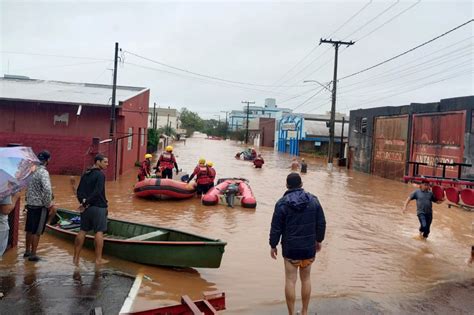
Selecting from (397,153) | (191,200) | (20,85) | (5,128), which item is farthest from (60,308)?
(397,153)

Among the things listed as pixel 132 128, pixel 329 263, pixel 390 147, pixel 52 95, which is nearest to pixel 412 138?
pixel 390 147

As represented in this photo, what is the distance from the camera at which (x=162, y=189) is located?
50.4 feet

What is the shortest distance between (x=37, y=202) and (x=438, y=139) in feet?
69.8

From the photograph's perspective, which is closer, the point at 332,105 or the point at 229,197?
the point at 229,197

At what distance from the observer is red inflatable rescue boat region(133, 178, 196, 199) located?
1535 centimetres

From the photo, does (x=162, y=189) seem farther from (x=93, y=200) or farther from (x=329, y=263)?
(x=93, y=200)

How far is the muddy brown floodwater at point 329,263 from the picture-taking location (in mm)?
6763

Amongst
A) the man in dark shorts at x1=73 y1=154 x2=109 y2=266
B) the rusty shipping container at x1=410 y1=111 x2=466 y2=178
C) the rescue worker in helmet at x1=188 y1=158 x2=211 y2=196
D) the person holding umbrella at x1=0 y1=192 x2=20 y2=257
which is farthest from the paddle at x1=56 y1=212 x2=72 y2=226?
the rusty shipping container at x1=410 y1=111 x2=466 y2=178

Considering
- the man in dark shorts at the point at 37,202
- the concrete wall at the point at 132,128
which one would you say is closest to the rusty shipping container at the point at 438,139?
the concrete wall at the point at 132,128

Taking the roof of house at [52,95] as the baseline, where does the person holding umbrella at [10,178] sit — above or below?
below

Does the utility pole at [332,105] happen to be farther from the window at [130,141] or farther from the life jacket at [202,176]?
the life jacket at [202,176]

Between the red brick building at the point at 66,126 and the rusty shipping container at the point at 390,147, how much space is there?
1605 centimetres

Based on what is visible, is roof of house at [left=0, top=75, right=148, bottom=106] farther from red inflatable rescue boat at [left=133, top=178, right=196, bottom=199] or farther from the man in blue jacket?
the man in blue jacket

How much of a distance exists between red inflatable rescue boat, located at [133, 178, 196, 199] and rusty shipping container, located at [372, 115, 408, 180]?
662 inches
